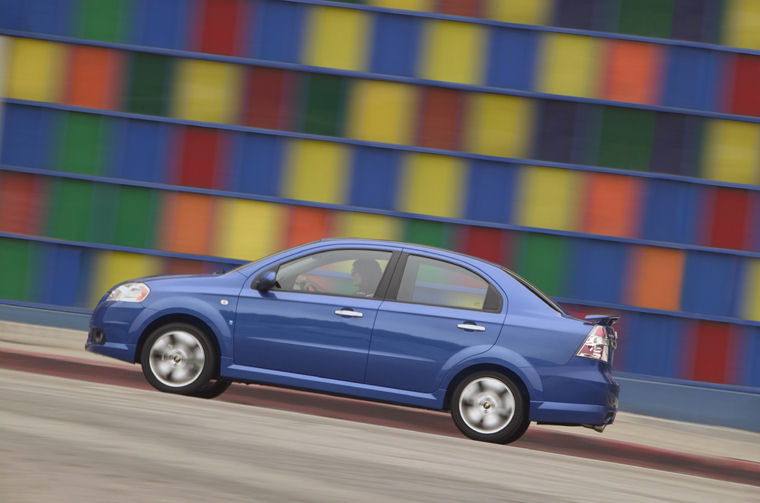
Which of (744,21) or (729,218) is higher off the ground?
(744,21)

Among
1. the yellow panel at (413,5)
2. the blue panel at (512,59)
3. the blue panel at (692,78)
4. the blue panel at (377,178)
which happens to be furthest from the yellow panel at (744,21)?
the blue panel at (377,178)

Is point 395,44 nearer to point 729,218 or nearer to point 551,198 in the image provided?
point 551,198

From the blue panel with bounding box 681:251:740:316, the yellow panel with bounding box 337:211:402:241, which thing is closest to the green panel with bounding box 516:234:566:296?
the blue panel with bounding box 681:251:740:316

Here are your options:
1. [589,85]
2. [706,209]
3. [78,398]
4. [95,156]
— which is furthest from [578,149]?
[78,398]

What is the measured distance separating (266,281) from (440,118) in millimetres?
5269

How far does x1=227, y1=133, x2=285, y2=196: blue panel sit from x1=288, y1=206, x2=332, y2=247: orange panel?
389mm

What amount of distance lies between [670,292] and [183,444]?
8.04 meters

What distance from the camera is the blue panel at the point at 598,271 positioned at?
1370 cm

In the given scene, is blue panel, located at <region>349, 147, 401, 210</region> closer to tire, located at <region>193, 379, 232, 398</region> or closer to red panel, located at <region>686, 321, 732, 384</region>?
red panel, located at <region>686, 321, 732, 384</region>

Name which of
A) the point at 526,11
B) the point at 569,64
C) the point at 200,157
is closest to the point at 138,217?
the point at 200,157

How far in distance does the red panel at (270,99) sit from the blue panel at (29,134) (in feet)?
8.38

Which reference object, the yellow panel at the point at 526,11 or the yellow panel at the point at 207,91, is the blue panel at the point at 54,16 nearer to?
the yellow panel at the point at 207,91

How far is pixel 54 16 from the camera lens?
1420 centimetres

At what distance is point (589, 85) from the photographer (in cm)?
1370
